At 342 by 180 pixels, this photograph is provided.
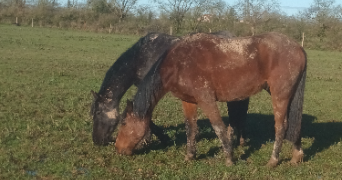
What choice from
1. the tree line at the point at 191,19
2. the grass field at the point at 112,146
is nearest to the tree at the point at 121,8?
the tree line at the point at 191,19

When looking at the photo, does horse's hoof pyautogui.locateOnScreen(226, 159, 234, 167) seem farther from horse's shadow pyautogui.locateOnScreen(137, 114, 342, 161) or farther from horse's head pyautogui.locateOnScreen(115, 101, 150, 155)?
horse's head pyautogui.locateOnScreen(115, 101, 150, 155)

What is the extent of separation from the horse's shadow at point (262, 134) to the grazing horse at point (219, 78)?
73 cm

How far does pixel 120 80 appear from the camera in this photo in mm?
5836

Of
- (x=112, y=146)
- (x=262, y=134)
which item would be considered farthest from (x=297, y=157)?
(x=112, y=146)

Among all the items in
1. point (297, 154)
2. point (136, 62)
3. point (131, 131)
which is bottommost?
point (297, 154)

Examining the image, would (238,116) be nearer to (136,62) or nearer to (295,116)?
(295,116)

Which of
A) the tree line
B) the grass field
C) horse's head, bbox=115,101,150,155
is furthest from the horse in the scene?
the tree line

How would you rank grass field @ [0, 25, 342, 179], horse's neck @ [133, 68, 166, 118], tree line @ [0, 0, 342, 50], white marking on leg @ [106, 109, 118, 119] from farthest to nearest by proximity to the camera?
tree line @ [0, 0, 342, 50] < white marking on leg @ [106, 109, 118, 119] < horse's neck @ [133, 68, 166, 118] < grass field @ [0, 25, 342, 179]

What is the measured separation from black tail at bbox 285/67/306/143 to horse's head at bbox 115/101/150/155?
228 cm

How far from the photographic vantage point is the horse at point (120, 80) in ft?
18.9

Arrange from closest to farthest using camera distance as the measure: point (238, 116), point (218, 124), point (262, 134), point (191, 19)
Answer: point (218, 124), point (238, 116), point (262, 134), point (191, 19)

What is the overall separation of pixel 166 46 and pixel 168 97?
A: 4.57m

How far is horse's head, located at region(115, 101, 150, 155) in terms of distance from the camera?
5280mm

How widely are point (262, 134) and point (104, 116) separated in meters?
3.41
